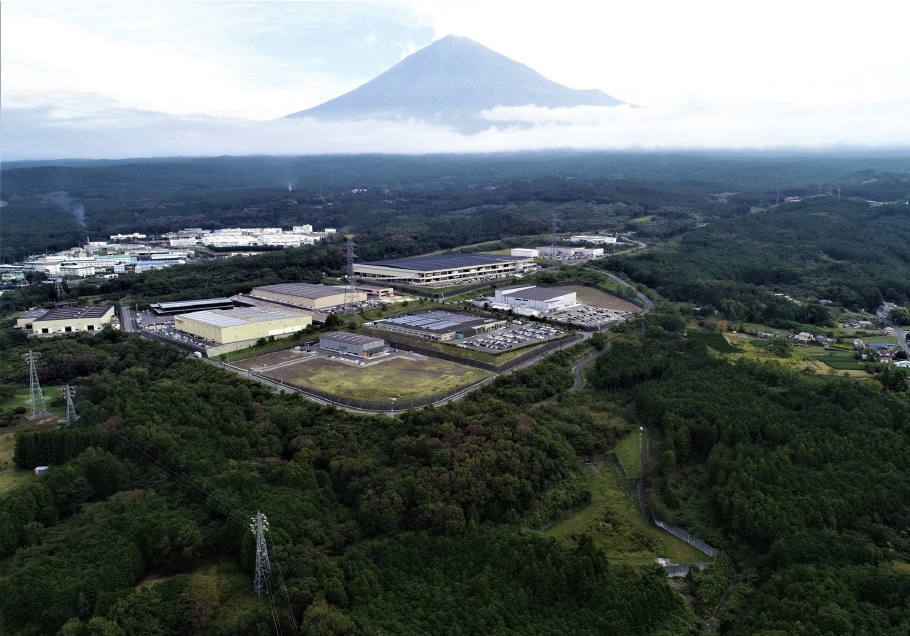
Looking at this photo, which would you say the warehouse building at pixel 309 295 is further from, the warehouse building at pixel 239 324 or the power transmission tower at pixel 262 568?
the power transmission tower at pixel 262 568

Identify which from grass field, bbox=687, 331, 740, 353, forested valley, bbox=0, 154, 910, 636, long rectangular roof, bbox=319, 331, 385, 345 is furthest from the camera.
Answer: grass field, bbox=687, 331, 740, 353

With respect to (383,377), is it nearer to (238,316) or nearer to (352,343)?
(352,343)

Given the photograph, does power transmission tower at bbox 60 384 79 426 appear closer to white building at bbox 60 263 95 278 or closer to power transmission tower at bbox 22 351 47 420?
power transmission tower at bbox 22 351 47 420

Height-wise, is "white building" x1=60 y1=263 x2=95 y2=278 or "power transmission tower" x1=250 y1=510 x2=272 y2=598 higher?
"white building" x1=60 y1=263 x2=95 y2=278

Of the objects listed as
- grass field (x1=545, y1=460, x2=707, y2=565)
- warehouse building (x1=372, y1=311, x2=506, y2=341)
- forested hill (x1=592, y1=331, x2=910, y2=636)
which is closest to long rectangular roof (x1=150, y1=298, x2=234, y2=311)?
warehouse building (x1=372, y1=311, x2=506, y2=341)

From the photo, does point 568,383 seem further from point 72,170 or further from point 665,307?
point 72,170

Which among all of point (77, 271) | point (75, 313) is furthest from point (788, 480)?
point (77, 271)

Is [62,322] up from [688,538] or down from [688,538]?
up
